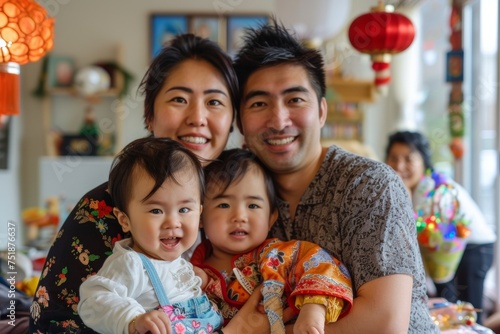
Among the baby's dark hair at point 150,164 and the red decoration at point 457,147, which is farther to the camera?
the red decoration at point 457,147

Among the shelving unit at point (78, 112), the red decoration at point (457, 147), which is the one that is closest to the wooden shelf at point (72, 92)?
the shelving unit at point (78, 112)

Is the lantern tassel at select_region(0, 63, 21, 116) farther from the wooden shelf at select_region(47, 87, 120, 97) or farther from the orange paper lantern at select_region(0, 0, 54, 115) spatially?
the wooden shelf at select_region(47, 87, 120, 97)

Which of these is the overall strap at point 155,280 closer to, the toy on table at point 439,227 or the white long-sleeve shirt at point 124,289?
the white long-sleeve shirt at point 124,289

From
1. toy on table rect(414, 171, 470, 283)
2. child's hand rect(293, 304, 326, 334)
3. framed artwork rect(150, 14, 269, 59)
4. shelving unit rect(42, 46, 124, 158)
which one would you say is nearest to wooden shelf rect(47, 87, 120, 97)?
shelving unit rect(42, 46, 124, 158)

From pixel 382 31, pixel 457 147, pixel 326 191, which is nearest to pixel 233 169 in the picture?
pixel 326 191

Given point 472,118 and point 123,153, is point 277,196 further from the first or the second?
point 472,118

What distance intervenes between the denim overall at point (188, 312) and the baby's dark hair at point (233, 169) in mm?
322

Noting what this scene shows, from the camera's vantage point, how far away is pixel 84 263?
1.56 meters

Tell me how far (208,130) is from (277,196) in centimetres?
29

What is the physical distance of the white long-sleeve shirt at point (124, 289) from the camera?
4.32 feet

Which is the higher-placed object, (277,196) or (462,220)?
(277,196)

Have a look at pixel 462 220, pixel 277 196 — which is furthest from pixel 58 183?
pixel 277 196

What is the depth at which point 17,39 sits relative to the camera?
87.2 inches

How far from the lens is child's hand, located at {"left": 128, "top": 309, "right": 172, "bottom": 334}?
127 centimetres
